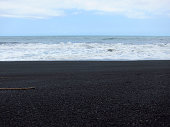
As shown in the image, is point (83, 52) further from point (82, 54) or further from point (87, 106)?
point (87, 106)

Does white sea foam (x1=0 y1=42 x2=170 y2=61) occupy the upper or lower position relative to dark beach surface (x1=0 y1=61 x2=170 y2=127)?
lower

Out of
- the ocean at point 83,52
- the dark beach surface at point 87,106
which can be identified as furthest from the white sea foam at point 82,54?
the dark beach surface at point 87,106

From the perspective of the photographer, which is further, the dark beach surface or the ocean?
the ocean

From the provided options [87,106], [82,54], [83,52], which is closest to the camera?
[87,106]

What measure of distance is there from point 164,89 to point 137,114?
2.16 metres

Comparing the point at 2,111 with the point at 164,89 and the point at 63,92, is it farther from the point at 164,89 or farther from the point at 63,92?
the point at 164,89

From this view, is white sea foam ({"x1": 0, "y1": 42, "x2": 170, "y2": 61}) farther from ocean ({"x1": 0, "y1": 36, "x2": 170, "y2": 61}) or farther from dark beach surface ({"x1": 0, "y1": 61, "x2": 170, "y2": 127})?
dark beach surface ({"x1": 0, "y1": 61, "x2": 170, "y2": 127})

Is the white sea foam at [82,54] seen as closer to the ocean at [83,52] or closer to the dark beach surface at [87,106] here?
the ocean at [83,52]

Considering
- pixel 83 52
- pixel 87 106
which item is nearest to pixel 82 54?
pixel 83 52

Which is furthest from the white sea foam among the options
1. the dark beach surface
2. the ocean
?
the dark beach surface

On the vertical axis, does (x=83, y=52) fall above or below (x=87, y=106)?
below

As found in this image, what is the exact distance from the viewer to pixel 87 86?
20.5ft

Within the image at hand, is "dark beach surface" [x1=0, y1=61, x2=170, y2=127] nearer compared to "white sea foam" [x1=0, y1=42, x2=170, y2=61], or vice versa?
"dark beach surface" [x1=0, y1=61, x2=170, y2=127]

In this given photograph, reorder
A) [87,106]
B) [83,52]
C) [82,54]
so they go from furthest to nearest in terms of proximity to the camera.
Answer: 1. [83,52]
2. [82,54]
3. [87,106]
